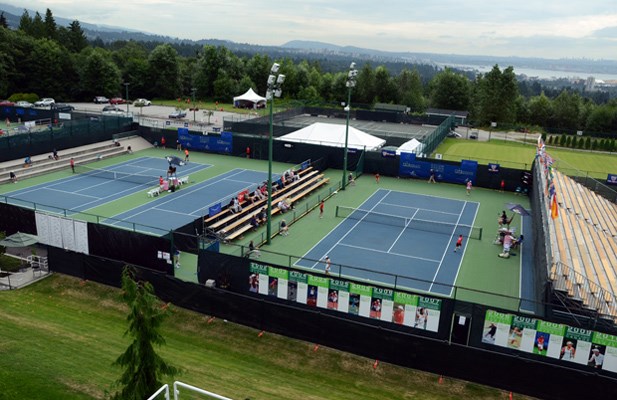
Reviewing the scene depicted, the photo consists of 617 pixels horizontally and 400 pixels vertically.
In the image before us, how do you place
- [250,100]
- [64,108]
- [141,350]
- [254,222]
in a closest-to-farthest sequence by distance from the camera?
[141,350] → [254,222] → [64,108] → [250,100]

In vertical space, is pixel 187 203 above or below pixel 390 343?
below

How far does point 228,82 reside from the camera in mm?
104125

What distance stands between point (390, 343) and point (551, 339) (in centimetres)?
504

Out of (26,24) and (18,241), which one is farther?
(26,24)

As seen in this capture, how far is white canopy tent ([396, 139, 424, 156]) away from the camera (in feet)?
158

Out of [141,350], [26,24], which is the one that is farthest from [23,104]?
[141,350]

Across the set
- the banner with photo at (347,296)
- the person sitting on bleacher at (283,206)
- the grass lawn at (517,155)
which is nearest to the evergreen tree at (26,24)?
the grass lawn at (517,155)

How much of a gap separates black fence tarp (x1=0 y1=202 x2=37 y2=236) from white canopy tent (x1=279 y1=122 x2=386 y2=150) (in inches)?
1104

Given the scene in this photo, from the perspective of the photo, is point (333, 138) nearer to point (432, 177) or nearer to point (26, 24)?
point (432, 177)

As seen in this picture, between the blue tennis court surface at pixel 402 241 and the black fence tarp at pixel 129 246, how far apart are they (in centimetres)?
702

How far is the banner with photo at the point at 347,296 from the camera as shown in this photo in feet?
57.5

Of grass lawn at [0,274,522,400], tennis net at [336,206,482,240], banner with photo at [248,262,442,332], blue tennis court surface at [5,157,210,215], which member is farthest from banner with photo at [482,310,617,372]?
blue tennis court surface at [5,157,210,215]

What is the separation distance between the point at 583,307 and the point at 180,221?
21924mm

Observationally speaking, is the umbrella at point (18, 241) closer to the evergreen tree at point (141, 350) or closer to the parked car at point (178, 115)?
the evergreen tree at point (141, 350)
